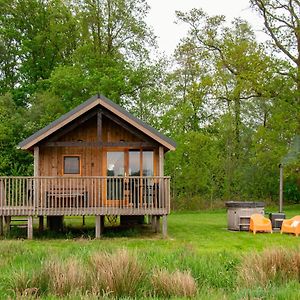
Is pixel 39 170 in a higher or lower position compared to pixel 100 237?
higher

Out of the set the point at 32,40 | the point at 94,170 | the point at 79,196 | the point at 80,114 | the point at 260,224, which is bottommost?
the point at 260,224

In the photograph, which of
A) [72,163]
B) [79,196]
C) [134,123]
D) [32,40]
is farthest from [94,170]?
[32,40]

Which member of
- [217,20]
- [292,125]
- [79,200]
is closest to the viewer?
[79,200]

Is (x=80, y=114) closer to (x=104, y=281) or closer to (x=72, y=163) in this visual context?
(x=72, y=163)

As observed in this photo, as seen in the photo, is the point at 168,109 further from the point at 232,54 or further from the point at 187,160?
the point at 232,54

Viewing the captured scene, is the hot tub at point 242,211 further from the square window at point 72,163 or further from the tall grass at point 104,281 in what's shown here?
the tall grass at point 104,281

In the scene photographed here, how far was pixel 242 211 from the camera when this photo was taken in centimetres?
1916

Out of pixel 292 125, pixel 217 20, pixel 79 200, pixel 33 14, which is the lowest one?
pixel 79 200

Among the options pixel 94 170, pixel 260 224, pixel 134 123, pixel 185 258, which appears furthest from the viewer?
pixel 94 170

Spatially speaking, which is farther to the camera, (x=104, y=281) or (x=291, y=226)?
(x=291, y=226)

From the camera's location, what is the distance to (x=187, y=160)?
3225 cm

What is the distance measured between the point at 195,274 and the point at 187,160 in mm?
22098

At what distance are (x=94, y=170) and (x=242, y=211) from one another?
5203 millimetres

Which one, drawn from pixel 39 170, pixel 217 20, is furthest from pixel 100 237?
pixel 217 20
